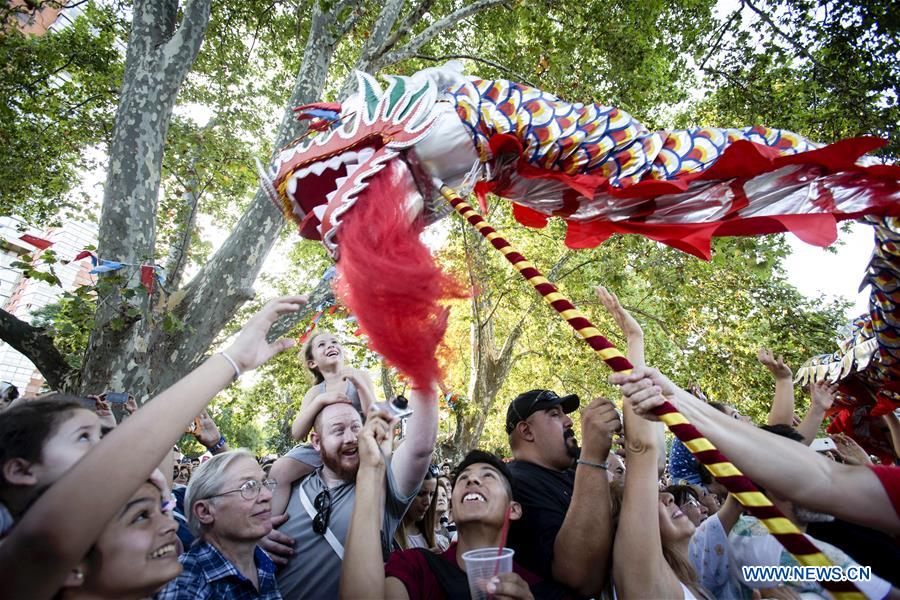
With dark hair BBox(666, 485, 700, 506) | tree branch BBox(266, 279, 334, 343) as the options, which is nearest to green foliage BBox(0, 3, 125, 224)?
tree branch BBox(266, 279, 334, 343)

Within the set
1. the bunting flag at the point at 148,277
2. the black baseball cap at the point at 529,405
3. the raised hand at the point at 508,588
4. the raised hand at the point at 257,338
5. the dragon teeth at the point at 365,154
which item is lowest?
the raised hand at the point at 508,588

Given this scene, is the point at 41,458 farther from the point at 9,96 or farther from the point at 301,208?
the point at 9,96

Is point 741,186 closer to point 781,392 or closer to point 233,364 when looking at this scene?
point 233,364

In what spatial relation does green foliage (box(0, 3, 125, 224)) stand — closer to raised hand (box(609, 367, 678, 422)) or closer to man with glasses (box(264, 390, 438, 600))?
man with glasses (box(264, 390, 438, 600))

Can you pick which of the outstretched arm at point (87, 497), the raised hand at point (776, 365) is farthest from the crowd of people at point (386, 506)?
the raised hand at point (776, 365)

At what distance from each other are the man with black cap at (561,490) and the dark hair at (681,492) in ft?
3.43

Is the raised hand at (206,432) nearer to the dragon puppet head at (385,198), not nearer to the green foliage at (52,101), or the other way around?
the dragon puppet head at (385,198)

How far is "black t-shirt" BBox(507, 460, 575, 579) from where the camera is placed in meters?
1.80

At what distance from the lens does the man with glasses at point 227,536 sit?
1618 millimetres

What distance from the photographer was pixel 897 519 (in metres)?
1.18

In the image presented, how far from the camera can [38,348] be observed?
140 inches

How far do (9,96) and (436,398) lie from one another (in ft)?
21.1

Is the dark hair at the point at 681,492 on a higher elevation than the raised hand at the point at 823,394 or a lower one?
lower

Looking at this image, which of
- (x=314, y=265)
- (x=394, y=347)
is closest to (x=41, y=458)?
(x=394, y=347)
